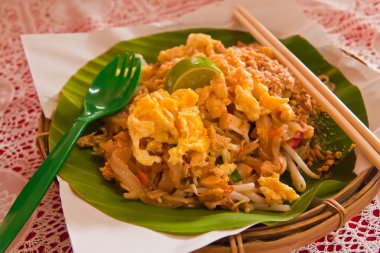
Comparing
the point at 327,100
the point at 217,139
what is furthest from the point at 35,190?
the point at 327,100

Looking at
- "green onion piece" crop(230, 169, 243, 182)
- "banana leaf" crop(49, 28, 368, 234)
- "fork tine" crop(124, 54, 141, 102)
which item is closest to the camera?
"banana leaf" crop(49, 28, 368, 234)

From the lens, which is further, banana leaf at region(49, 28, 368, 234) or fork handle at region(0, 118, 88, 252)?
banana leaf at region(49, 28, 368, 234)

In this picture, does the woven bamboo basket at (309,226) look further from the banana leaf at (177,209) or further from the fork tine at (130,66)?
the fork tine at (130,66)

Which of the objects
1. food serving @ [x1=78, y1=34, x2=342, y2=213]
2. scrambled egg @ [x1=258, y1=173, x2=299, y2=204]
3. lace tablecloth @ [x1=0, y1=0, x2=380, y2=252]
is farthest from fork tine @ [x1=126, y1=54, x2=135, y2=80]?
scrambled egg @ [x1=258, y1=173, x2=299, y2=204]

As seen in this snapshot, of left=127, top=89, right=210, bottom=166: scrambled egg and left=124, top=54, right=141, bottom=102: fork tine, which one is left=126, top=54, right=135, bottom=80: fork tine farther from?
left=127, top=89, right=210, bottom=166: scrambled egg

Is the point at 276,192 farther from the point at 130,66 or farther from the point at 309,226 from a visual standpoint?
the point at 130,66

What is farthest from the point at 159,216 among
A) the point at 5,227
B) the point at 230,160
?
the point at 5,227

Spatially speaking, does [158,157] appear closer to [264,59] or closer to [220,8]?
[264,59]
